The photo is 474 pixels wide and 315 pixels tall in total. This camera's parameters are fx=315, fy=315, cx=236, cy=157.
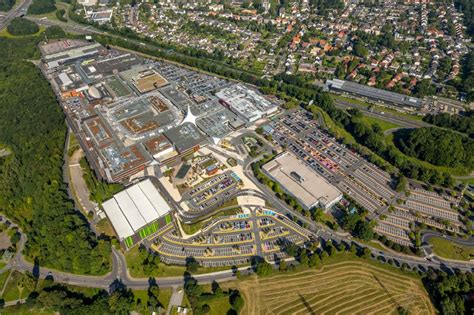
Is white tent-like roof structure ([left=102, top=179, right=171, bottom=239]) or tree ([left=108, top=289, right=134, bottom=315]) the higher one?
white tent-like roof structure ([left=102, top=179, right=171, bottom=239])

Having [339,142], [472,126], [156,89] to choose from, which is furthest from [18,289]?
[472,126]

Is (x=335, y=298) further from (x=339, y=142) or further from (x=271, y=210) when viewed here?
→ (x=339, y=142)

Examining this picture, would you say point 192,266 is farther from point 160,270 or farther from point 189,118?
point 189,118

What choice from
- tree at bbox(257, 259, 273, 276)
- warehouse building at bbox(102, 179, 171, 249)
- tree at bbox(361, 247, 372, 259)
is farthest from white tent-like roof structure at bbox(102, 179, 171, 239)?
tree at bbox(361, 247, 372, 259)

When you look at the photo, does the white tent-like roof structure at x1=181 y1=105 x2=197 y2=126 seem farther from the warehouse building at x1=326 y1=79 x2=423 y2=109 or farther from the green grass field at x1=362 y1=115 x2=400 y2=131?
the green grass field at x1=362 y1=115 x2=400 y2=131

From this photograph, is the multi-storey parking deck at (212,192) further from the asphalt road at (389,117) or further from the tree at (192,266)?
the asphalt road at (389,117)
